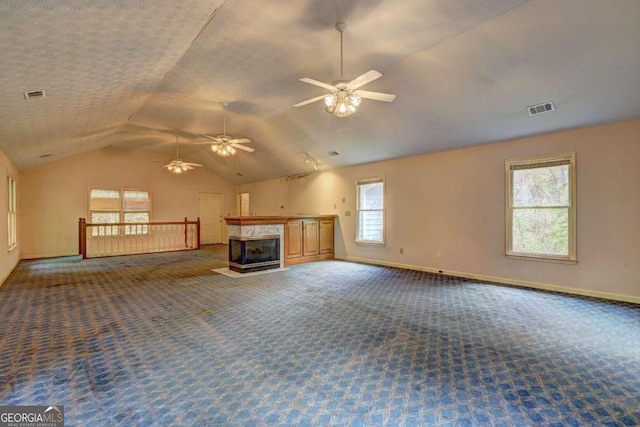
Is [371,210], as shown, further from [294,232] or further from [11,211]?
[11,211]

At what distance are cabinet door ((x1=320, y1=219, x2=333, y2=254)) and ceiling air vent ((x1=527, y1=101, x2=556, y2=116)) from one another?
5.12m

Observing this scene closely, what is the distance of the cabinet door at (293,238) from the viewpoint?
7.35 meters

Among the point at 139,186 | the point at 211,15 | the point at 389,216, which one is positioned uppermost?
the point at 211,15

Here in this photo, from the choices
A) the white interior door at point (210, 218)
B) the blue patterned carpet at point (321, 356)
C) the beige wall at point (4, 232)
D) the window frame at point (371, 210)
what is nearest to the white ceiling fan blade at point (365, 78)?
the blue patterned carpet at point (321, 356)

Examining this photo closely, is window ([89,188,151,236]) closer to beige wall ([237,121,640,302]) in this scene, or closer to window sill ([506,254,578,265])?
beige wall ([237,121,640,302])

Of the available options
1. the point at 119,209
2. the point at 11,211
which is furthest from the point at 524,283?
the point at 119,209

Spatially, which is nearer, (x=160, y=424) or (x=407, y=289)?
(x=160, y=424)

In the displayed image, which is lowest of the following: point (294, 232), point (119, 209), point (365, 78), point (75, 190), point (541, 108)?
point (294, 232)

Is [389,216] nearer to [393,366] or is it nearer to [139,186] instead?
[393,366]

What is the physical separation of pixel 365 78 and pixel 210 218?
1034cm

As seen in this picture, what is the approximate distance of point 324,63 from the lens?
424 centimetres

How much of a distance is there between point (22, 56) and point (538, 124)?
249 inches

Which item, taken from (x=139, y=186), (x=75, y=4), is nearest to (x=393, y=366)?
(x=75, y=4)

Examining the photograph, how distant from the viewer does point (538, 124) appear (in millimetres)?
4801
